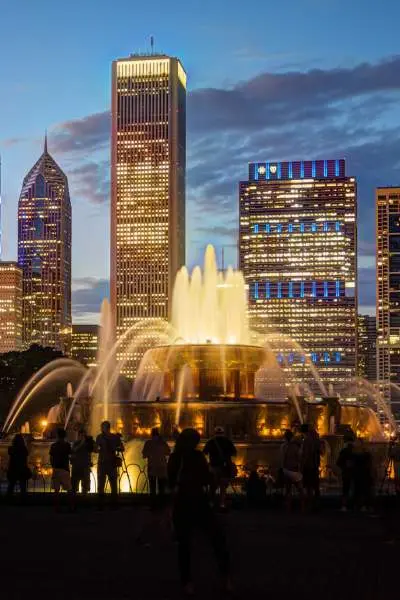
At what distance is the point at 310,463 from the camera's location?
20.0 meters

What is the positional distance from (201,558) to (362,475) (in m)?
5.74

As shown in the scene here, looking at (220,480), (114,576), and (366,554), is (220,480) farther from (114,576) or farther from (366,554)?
(114,576)

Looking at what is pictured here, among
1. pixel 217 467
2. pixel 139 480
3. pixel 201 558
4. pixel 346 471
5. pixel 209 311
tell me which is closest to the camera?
pixel 201 558

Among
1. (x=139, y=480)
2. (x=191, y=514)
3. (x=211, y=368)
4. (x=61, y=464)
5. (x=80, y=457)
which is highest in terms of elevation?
(x=211, y=368)

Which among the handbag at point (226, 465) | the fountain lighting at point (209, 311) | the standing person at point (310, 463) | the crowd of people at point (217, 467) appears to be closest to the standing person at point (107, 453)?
the crowd of people at point (217, 467)

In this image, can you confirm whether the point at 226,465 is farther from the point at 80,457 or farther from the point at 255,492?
the point at 80,457

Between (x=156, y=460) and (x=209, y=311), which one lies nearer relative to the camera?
(x=156, y=460)

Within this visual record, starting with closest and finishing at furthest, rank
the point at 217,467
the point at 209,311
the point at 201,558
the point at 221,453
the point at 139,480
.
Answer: the point at 201,558 → the point at 221,453 → the point at 217,467 → the point at 139,480 → the point at 209,311

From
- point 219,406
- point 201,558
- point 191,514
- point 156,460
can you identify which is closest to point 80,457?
point 156,460

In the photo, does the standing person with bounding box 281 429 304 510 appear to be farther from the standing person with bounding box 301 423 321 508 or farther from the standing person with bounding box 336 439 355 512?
the standing person with bounding box 336 439 355 512

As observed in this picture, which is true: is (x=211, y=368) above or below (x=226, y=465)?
above

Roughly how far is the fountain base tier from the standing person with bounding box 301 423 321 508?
19.3m

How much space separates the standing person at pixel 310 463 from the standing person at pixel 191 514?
8536 millimetres

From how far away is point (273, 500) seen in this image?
2184 centimetres
